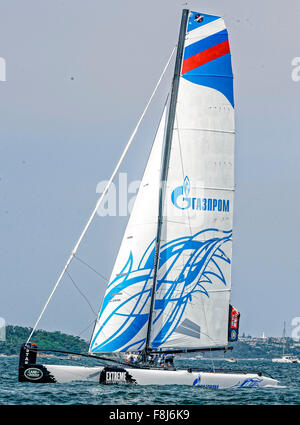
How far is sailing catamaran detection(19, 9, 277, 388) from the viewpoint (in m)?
31.4

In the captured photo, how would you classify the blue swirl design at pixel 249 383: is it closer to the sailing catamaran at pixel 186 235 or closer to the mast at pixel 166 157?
the sailing catamaran at pixel 186 235

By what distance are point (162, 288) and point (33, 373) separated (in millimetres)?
5695

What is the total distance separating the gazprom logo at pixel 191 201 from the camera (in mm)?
32094

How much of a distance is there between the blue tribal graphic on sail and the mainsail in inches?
1.4

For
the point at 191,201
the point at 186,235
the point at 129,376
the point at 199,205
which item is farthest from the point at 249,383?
the point at 191,201

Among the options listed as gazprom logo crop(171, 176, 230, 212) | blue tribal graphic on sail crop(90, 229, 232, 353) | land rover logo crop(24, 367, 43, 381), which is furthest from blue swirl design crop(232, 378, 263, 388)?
land rover logo crop(24, 367, 43, 381)

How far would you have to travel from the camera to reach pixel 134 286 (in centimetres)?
3147

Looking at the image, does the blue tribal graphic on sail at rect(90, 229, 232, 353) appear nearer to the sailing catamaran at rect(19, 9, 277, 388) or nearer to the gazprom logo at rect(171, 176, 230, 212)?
the sailing catamaran at rect(19, 9, 277, 388)

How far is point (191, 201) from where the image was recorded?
32.3 meters

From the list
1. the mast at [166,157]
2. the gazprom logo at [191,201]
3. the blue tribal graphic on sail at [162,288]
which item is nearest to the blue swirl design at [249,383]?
the blue tribal graphic on sail at [162,288]

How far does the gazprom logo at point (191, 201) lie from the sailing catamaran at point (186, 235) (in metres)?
0.04
